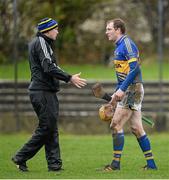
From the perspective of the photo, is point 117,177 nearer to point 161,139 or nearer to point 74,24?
point 161,139

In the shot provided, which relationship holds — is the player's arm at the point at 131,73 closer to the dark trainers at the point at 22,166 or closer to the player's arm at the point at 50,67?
the player's arm at the point at 50,67

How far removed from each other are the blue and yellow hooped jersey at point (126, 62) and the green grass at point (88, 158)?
1.18 metres

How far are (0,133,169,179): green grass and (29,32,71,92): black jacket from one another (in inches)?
45.0

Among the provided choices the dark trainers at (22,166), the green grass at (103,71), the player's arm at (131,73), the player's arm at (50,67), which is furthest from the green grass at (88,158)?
the green grass at (103,71)

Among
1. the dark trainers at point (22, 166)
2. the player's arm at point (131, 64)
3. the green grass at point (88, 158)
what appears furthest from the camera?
the dark trainers at point (22, 166)

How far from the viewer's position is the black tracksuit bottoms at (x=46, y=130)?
1093cm

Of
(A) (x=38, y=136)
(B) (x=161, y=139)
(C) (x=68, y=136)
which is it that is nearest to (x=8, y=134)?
(C) (x=68, y=136)

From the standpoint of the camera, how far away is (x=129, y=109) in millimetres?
11055

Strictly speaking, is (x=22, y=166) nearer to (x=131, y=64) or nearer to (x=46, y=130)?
(x=46, y=130)

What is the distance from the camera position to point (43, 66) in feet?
35.2

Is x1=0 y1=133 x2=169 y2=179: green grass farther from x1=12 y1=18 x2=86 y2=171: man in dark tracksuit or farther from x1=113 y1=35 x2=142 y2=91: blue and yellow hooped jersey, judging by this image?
x1=113 y1=35 x2=142 y2=91: blue and yellow hooped jersey

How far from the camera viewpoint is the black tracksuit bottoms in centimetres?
1093

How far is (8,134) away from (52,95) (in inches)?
264

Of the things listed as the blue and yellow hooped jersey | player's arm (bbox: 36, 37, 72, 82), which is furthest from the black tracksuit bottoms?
the blue and yellow hooped jersey
